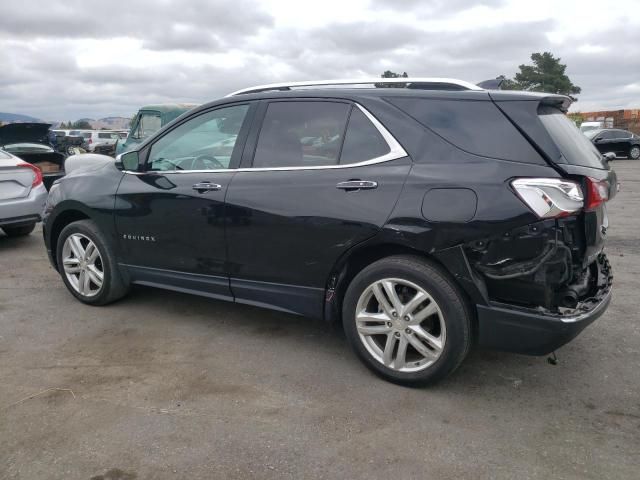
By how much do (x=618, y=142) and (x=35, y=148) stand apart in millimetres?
24376

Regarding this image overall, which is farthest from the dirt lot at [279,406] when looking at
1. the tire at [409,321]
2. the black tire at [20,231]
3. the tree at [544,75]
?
the tree at [544,75]

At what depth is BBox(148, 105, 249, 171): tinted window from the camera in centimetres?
400

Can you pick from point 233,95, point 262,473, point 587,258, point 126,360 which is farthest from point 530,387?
point 233,95

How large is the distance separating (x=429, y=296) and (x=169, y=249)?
81.5 inches

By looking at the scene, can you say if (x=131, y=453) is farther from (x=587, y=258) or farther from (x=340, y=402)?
(x=587, y=258)

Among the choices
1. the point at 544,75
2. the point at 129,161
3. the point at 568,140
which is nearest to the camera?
the point at 568,140

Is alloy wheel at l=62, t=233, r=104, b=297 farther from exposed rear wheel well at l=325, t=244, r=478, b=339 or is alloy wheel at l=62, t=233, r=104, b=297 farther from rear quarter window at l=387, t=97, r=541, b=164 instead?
rear quarter window at l=387, t=97, r=541, b=164

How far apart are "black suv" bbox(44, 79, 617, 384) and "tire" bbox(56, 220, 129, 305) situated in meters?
0.44

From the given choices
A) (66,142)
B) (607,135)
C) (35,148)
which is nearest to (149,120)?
(35,148)

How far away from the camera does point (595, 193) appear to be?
2.95 meters

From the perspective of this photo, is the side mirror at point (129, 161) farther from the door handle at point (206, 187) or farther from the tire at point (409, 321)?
the tire at point (409, 321)

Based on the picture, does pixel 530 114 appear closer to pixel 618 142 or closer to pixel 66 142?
pixel 618 142

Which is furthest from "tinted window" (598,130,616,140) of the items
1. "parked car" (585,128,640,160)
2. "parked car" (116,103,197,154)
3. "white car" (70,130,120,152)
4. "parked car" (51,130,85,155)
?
"white car" (70,130,120,152)

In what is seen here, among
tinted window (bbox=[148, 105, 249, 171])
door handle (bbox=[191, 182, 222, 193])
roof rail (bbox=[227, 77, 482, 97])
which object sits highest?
roof rail (bbox=[227, 77, 482, 97])
